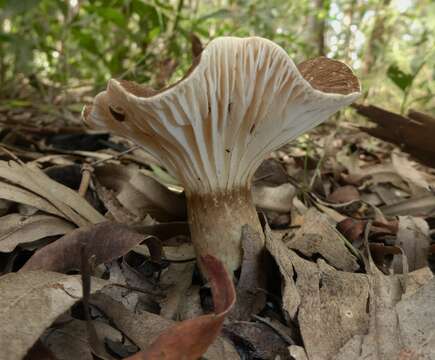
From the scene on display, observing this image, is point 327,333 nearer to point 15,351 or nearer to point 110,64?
point 15,351

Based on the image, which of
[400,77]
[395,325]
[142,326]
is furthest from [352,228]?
[400,77]

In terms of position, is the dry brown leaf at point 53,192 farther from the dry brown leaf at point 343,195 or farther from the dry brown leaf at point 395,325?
the dry brown leaf at point 343,195

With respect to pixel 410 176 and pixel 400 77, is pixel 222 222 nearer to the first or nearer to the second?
pixel 410 176

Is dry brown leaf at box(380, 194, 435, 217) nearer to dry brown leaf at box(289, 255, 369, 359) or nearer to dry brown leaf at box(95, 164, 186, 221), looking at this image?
dry brown leaf at box(289, 255, 369, 359)

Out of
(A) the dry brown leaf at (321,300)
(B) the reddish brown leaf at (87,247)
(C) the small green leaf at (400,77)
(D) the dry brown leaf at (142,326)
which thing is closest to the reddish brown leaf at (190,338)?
(D) the dry brown leaf at (142,326)

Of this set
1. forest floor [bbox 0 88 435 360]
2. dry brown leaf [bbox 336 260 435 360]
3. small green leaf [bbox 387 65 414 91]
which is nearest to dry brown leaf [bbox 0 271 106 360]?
forest floor [bbox 0 88 435 360]

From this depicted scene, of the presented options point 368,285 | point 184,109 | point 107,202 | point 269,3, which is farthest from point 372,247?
point 269,3
